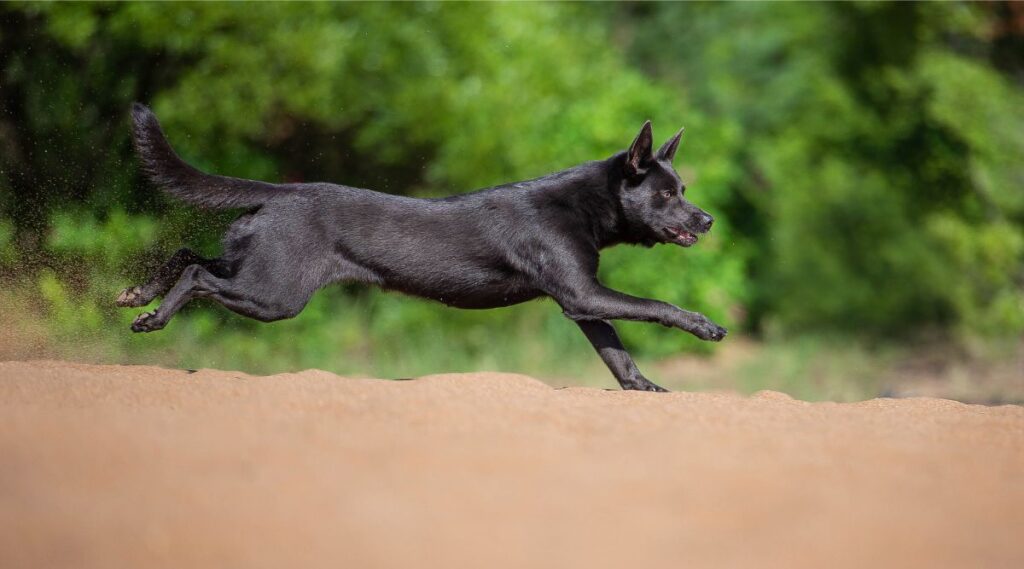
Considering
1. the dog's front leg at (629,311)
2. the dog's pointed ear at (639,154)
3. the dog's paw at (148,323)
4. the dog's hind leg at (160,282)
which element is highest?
the dog's pointed ear at (639,154)

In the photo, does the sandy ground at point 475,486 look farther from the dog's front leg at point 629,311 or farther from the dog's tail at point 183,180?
the dog's tail at point 183,180

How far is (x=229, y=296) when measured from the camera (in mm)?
6891

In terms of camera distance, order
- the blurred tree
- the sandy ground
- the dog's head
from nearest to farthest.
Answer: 1. the sandy ground
2. the dog's head
3. the blurred tree

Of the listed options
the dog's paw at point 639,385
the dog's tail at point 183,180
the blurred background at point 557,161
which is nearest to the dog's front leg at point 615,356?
the dog's paw at point 639,385

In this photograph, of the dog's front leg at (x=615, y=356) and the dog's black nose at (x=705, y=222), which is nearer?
the dog's front leg at (x=615, y=356)

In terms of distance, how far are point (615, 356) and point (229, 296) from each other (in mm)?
2160

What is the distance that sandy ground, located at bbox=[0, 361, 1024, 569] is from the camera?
3971 mm

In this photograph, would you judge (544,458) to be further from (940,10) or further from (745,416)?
(940,10)

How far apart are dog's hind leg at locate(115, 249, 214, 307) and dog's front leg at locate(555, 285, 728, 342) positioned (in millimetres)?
2042

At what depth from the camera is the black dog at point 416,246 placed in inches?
273

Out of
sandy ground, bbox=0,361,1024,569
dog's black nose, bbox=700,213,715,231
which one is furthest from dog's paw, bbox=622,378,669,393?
Answer: sandy ground, bbox=0,361,1024,569

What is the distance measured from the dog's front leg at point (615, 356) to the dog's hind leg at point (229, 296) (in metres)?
1.63

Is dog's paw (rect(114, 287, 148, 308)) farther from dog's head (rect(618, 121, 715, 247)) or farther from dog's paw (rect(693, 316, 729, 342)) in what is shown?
dog's paw (rect(693, 316, 729, 342))

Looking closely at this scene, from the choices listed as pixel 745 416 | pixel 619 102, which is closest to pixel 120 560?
pixel 745 416
